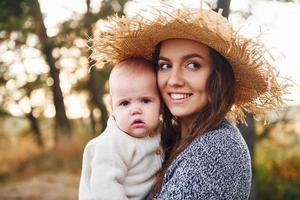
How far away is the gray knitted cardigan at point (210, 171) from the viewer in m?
2.19

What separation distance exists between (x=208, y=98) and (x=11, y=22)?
8.67 m

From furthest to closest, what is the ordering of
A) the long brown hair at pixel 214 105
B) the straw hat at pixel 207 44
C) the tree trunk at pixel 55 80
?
the tree trunk at pixel 55 80
the long brown hair at pixel 214 105
the straw hat at pixel 207 44

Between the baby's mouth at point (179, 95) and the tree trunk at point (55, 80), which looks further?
the tree trunk at point (55, 80)

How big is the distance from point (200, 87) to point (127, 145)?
0.42 m

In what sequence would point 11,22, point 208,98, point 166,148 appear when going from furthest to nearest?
1. point 11,22
2. point 166,148
3. point 208,98

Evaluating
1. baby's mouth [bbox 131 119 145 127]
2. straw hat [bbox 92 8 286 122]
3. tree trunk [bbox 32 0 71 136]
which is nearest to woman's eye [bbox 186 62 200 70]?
straw hat [bbox 92 8 286 122]

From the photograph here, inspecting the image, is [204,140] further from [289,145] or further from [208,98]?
[289,145]

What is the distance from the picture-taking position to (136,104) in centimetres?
264

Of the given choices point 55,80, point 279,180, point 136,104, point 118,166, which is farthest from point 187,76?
point 55,80

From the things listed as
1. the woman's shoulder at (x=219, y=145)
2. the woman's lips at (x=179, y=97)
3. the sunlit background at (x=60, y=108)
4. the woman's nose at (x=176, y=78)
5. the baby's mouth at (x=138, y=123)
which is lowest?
the sunlit background at (x=60, y=108)

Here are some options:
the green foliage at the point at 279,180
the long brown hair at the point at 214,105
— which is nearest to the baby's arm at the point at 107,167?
the long brown hair at the point at 214,105

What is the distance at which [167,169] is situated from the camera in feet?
7.91

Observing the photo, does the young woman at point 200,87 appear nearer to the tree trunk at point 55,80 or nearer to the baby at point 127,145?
the baby at point 127,145

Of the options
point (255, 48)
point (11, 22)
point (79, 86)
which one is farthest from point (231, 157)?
point (79, 86)
